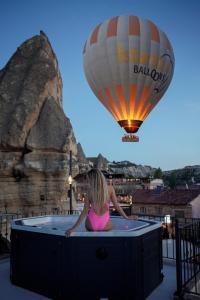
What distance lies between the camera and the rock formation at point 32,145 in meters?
22.5

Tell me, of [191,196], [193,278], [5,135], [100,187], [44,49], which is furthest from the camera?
[191,196]

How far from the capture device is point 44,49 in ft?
87.0

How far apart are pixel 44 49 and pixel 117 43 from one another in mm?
13642

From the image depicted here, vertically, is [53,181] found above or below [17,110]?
below

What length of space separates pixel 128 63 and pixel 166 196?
919 inches

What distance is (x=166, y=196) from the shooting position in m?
35.0

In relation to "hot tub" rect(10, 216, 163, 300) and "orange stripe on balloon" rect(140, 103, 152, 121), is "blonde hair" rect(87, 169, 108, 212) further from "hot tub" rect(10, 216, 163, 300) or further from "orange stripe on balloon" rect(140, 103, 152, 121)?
"orange stripe on balloon" rect(140, 103, 152, 121)

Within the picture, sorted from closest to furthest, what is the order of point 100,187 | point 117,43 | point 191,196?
point 100,187, point 117,43, point 191,196

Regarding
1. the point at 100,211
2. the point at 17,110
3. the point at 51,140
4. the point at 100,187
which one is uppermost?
the point at 17,110

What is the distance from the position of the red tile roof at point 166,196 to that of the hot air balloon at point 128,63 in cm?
2005

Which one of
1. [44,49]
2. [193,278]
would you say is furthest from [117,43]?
[44,49]

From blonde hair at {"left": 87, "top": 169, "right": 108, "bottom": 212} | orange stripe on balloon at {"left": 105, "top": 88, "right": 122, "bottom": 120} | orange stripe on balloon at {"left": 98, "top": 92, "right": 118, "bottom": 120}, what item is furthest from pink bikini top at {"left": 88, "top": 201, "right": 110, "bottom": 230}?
orange stripe on balloon at {"left": 98, "top": 92, "right": 118, "bottom": 120}

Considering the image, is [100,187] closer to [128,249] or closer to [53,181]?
[128,249]

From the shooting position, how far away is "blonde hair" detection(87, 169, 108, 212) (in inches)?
182
